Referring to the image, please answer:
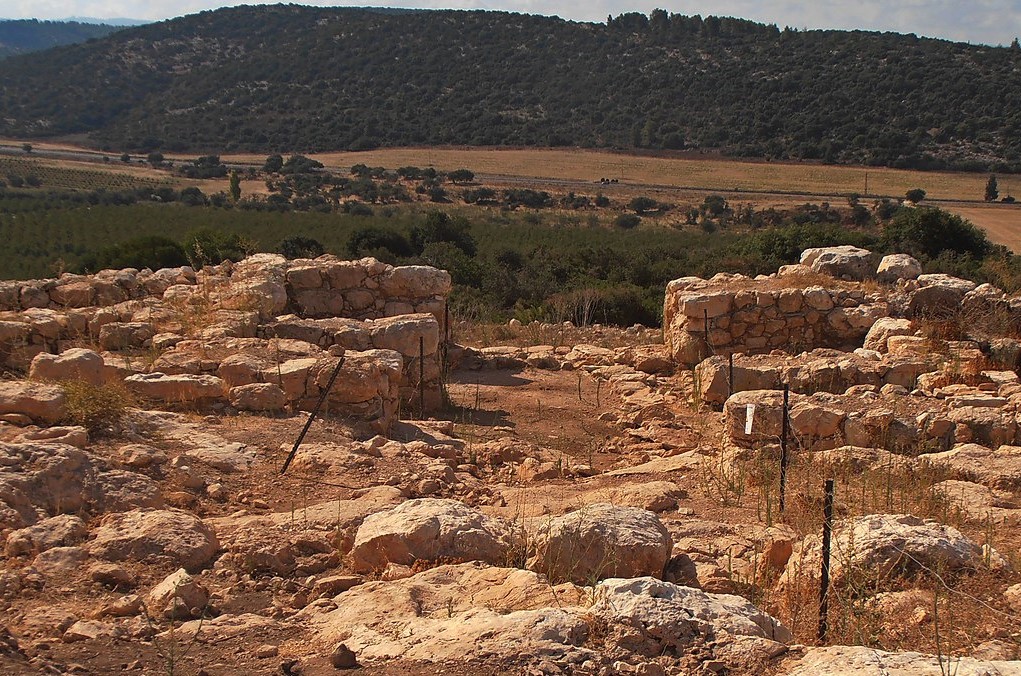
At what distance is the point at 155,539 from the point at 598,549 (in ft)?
7.43

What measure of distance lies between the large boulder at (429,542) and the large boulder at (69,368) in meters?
3.54

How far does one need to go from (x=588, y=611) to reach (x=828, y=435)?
4234mm

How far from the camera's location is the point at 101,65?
284 ft

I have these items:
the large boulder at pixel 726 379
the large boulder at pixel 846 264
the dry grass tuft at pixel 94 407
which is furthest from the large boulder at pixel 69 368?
the large boulder at pixel 846 264

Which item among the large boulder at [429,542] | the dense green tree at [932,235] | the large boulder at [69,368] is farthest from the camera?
the dense green tree at [932,235]

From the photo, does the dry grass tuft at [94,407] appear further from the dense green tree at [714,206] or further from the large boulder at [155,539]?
the dense green tree at [714,206]

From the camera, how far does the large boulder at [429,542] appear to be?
189 inches

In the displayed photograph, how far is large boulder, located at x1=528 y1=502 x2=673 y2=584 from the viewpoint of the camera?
457 cm

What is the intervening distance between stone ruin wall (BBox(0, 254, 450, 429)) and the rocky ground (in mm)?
40

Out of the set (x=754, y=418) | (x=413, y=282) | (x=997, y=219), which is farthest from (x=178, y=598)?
(x=997, y=219)

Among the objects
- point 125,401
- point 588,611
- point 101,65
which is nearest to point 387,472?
point 125,401

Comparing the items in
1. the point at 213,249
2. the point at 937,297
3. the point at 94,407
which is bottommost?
the point at 213,249

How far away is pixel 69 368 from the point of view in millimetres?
7336

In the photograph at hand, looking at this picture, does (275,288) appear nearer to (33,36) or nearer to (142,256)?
(142,256)
